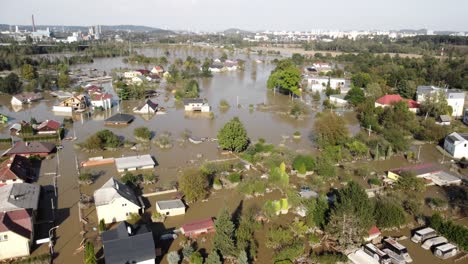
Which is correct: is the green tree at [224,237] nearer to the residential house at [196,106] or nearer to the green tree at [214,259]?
the green tree at [214,259]

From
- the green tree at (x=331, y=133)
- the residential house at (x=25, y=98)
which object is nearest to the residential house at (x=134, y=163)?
the green tree at (x=331, y=133)

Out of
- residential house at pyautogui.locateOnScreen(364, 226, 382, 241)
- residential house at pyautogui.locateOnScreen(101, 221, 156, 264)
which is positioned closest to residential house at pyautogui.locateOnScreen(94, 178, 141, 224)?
residential house at pyautogui.locateOnScreen(101, 221, 156, 264)

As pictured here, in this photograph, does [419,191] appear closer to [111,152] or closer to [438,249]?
[438,249]

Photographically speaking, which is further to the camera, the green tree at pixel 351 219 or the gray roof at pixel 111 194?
the gray roof at pixel 111 194

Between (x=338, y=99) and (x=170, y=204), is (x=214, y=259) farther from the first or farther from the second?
(x=338, y=99)

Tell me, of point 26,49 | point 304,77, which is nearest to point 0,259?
point 304,77

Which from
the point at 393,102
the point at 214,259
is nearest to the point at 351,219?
the point at 214,259
